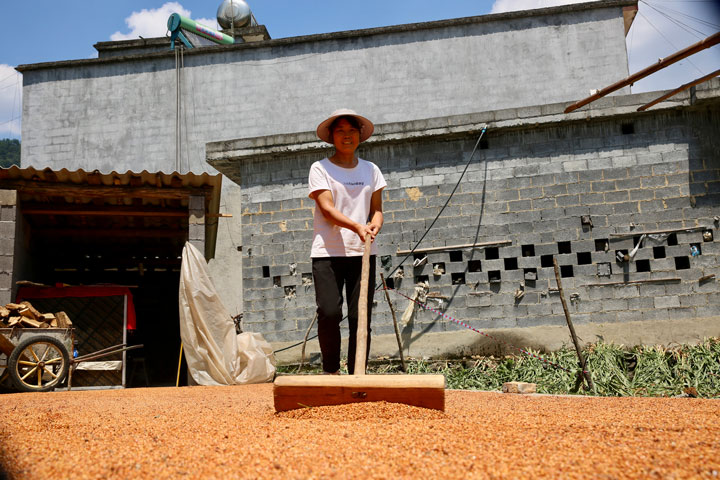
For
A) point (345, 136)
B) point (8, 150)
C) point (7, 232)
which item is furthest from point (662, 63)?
point (8, 150)

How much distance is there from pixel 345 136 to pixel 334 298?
3.84 feet

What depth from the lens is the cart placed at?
6568 mm

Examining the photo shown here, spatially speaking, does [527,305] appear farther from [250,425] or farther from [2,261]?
[2,261]

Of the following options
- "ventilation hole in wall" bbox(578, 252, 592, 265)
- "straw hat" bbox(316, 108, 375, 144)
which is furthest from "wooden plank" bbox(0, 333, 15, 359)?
"ventilation hole in wall" bbox(578, 252, 592, 265)

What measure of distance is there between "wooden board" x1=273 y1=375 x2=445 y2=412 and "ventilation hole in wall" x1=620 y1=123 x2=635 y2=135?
652cm

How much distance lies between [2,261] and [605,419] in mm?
7074

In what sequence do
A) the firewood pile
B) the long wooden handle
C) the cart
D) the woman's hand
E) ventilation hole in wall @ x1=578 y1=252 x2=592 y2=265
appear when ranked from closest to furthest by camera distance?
the long wooden handle, the woman's hand, the cart, the firewood pile, ventilation hole in wall @ x1=578 y1=252 x2=592 y2=265

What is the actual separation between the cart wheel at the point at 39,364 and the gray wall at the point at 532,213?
269cm

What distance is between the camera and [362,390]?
9.97 feet

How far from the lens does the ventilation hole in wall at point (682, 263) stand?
312 inches

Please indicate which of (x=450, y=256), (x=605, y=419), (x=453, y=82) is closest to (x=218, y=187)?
(x=450, y=256)

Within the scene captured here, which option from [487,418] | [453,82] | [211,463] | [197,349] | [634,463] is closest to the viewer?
[634,463]

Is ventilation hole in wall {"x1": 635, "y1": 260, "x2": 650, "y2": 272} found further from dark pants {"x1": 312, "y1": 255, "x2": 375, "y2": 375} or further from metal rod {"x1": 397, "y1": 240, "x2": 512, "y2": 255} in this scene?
dark pants {"x1": 312, "y1": 255, "x2": 375, "y2": 375}

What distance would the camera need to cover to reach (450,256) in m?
8.52
